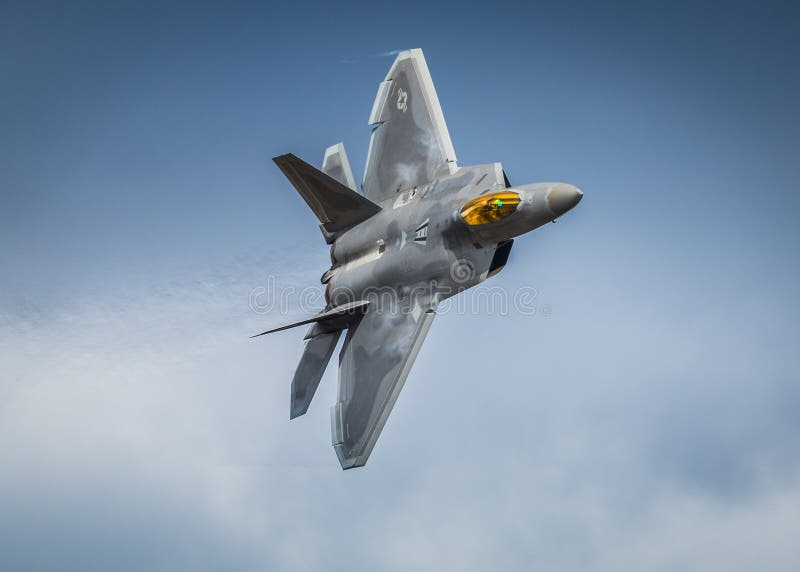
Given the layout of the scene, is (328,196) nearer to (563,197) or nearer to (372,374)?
(372,374)

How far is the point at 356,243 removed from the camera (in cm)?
2058

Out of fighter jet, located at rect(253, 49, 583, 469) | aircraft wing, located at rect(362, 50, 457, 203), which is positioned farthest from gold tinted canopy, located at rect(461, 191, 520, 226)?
aircraft wing, located at rect(362, 50, 457, 203)

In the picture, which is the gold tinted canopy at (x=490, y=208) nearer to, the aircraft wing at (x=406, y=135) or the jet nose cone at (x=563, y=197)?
the jet nose cone at (x=563, y=197)

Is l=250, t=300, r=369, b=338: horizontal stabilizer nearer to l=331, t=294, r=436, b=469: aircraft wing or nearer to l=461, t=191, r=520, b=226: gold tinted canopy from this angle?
l=331, t=294, r=436, b=469: aircraft wing

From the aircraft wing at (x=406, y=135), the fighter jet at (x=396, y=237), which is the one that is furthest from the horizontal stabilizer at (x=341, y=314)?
the aircraft wing at (x=406, y=135)

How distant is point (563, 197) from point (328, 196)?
240 inches

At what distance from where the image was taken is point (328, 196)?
68.9 ft

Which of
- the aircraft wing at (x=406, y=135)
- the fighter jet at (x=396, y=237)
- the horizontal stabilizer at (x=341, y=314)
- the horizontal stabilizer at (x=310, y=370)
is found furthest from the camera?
the aircraft wing at (x=406, y=135)

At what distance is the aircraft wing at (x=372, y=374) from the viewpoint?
18.2 meters

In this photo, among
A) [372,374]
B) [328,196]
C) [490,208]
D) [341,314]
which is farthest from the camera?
[328,196]

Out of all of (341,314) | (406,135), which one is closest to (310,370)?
(341,314)

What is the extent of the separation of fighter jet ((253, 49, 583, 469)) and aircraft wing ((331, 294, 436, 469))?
3 centimetres

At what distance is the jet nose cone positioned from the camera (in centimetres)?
1747

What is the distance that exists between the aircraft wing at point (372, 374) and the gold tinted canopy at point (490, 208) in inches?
87.9
